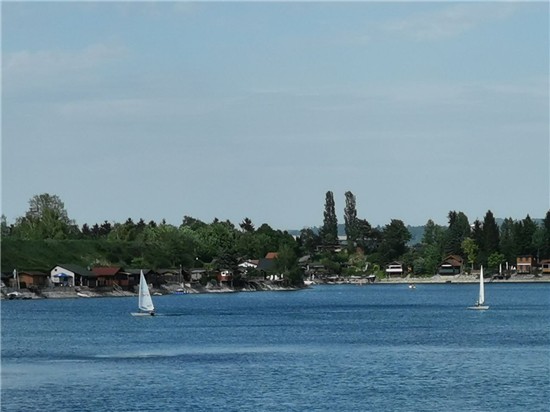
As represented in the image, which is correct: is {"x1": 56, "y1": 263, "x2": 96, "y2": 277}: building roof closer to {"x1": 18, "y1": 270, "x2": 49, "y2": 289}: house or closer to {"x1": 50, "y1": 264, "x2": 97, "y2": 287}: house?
{"x1": 50, "y1": 264, "x2": 97, "y2": 287}: house

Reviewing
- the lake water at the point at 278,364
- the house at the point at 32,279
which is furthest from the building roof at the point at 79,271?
the lake water at the point at 278,364

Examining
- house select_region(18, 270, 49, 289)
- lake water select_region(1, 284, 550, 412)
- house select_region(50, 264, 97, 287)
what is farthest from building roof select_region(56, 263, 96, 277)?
lake water select_region(1, 284, 550, 412)

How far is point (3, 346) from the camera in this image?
8256 centimetres

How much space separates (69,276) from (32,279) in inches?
298

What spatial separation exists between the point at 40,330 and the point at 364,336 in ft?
94.0

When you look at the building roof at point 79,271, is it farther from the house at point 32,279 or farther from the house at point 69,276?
the house at point 32,279

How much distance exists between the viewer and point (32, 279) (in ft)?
619

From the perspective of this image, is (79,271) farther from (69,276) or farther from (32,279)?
(32,279)

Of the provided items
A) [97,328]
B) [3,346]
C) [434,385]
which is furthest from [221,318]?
[434,385]

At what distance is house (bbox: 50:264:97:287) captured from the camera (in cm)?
19238

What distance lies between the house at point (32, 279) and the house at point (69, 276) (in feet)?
5.03

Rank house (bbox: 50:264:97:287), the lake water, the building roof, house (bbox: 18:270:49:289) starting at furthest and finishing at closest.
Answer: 1. the building roof
2. house (bbox: 50:264:97:287)
3. house (bbox: 18:270:49:289)
4. the lake water

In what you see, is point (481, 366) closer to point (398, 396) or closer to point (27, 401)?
point (398, 396)

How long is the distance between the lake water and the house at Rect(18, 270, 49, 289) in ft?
234
